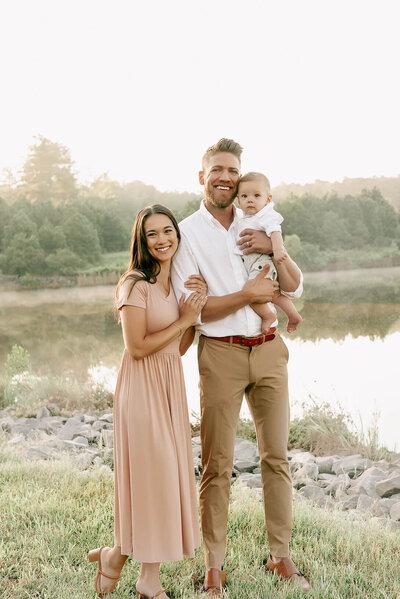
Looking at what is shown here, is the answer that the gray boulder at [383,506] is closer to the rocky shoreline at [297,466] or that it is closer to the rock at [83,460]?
the rocky shoreline at [297,466]

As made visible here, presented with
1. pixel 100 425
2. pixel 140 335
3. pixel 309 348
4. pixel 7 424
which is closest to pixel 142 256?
pixel 140 335

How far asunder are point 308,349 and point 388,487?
9386 millimetres

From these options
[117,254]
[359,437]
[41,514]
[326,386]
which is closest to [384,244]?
[117,254]

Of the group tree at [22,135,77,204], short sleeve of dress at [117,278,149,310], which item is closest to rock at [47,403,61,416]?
short sleeve of dress at [117,278,149,310]

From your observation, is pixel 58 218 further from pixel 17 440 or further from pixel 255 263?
pixel 255 263

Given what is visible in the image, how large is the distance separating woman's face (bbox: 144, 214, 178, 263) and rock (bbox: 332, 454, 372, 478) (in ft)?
11.7

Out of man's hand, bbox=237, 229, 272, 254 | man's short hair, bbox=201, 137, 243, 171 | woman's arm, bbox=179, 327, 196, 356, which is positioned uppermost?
man's short hair, bbox=201, 137, 243, 171

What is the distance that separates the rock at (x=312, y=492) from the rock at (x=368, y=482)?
29 centimetres

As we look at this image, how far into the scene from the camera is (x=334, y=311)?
21938 millimetres

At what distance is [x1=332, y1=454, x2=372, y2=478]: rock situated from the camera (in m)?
5.69

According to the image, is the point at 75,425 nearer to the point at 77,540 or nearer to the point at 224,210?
the point at 77,540

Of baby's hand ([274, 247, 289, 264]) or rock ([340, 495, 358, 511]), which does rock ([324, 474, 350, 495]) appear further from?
baby's hand ([274, 247, 289, 264])

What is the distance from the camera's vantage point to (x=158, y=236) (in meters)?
2.97

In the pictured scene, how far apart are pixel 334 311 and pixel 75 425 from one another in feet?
53.1
